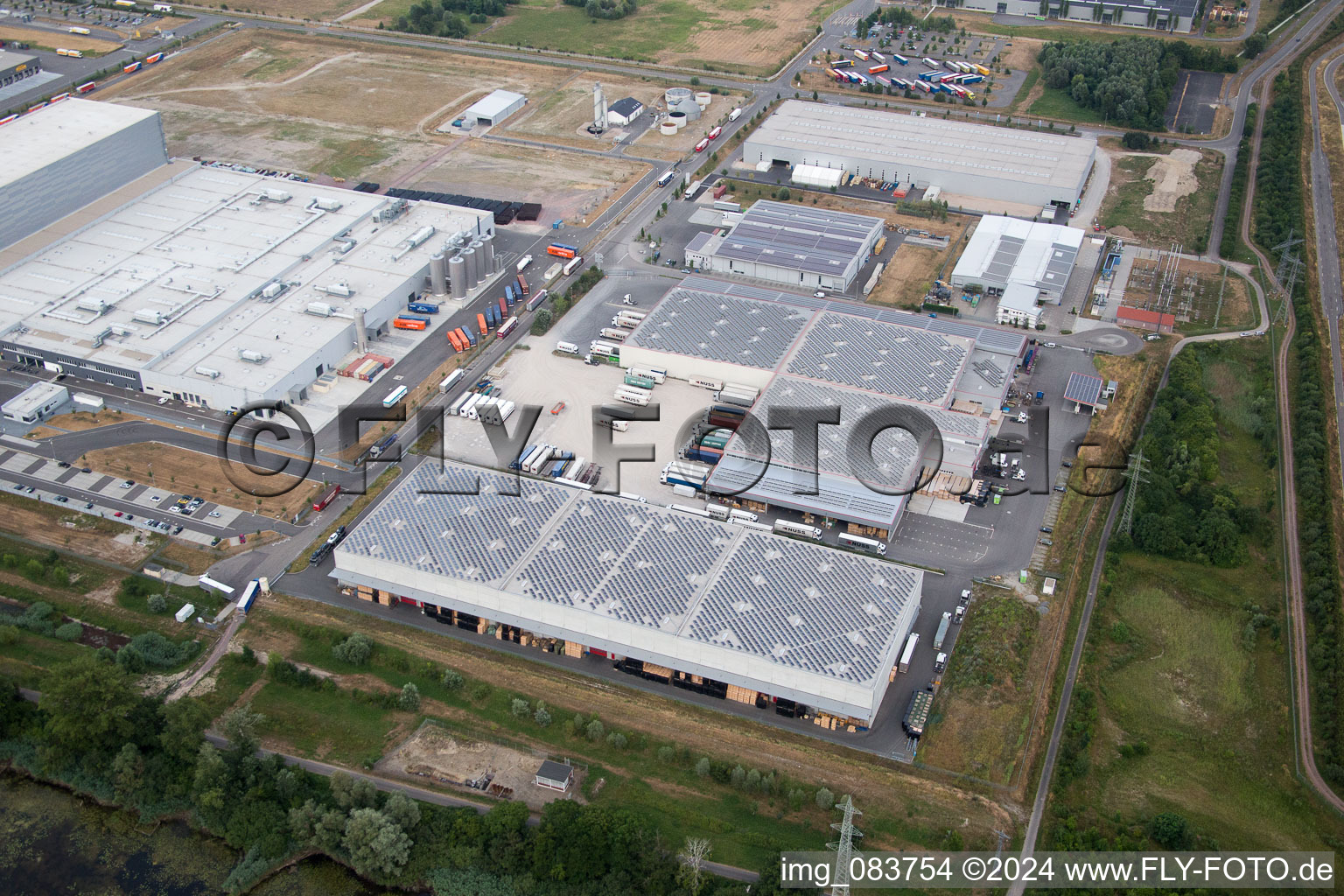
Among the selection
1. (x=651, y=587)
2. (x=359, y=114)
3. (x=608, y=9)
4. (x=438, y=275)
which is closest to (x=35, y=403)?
(x=438, y=275)

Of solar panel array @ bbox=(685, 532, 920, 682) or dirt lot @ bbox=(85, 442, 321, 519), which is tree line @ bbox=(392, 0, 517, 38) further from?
solar panel array @ bbox=(685, 532, 920, 682)

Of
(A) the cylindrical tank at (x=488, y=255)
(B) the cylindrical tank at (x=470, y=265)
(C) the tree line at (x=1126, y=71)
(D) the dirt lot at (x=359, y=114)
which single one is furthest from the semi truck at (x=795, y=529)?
(C) the tree line at (x=1126, y=71)

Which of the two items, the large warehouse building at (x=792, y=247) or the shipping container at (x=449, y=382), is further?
the large warehouse building at (x=792, y=247)

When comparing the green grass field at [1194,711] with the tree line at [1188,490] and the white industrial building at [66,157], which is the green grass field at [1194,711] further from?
the white industrial building at [66,157]

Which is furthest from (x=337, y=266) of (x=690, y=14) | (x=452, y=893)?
(x=690, y=14)

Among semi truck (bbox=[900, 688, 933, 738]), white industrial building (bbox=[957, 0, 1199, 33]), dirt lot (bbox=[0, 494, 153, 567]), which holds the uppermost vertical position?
→ white industrial building (bbox=[957, 0, 1199, 33])

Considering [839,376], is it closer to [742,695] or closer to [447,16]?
[742,695]

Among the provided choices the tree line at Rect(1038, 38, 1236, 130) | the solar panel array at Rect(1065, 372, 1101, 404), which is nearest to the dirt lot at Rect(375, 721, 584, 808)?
the solar panel array at Rect(1065, 372, 1101, 404)
